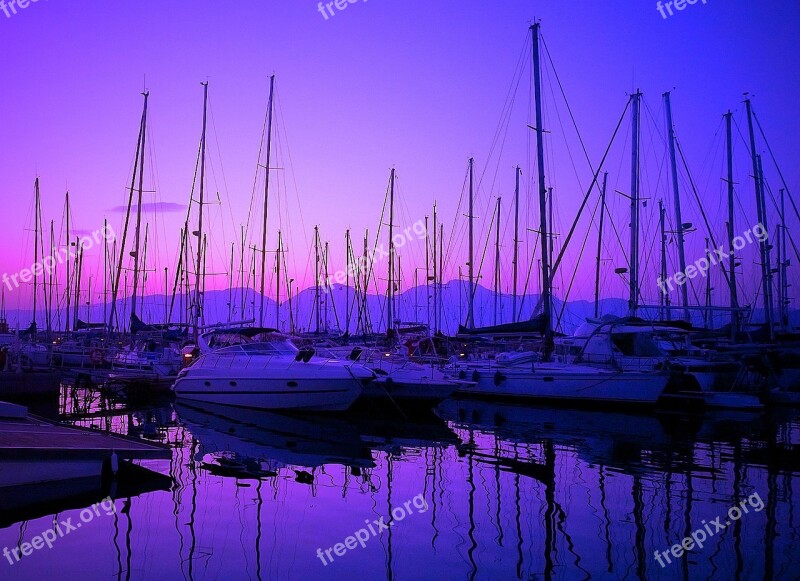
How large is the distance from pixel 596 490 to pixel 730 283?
27.5m

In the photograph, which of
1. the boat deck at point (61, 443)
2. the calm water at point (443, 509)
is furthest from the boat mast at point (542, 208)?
the boat deck at point (61, 443)

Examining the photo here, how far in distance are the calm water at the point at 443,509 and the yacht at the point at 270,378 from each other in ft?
9.53

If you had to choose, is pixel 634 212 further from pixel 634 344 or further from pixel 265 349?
pixel 265 349

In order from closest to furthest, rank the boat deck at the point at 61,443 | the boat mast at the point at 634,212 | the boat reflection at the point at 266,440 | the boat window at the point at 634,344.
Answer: the boat deck at the point at 61,443 → the boat reflection at the point at 266,440 → the boat window at the point at 634,344 → the boat mast at the point at 634,212

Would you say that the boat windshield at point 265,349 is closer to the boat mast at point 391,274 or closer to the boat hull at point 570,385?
the boat hull at point 570,385

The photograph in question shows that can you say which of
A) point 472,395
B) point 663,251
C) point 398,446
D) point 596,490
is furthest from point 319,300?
point 596,490

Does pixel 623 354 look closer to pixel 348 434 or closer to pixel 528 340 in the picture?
pixel 528 340

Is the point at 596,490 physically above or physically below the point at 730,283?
below

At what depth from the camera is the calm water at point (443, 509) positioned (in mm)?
7922

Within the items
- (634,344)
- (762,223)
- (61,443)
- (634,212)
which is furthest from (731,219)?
(61,443)

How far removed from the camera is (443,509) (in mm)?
10430

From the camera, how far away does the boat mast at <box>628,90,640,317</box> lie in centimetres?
3092

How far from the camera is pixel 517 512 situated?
1023 centimetres

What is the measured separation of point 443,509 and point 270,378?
43.3 feet
